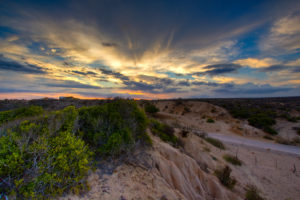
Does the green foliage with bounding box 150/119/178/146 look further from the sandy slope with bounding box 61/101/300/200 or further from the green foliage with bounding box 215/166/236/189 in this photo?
the green foliage with bounding box 215/166/236/189

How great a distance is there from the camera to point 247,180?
859cm

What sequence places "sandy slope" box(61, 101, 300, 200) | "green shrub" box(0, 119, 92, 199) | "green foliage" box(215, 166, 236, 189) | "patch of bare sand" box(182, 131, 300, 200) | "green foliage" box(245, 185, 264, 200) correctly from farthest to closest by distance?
"patch of bare sand" box(182, 131, 300, 200), "green foliage" box(215, 166, 236, 189), "green foliage" box(245, 185, 264, 200), "sandy slope" box(61, 101, 300, 200), "green shrub" box(0, 119, 92, 199)

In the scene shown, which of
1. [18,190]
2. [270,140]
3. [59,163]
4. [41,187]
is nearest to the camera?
[18,190]

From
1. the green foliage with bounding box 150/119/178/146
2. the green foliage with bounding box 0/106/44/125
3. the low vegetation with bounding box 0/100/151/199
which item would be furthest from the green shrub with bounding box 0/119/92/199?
the green foliage with bounding box 150/119/178/146

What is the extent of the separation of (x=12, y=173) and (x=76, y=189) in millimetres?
1244

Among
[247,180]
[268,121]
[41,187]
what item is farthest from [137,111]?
[268,121]

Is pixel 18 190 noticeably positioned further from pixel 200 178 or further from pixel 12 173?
pixel 200 178

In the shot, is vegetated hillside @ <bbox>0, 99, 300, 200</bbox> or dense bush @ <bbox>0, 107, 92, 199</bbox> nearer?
dense bush @ <bbox>0, 107, 92, 199</bbox>

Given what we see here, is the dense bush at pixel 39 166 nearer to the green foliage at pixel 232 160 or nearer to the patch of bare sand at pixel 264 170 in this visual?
the patch of bare sand at pixel 264 170

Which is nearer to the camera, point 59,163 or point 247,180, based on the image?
point 59,163

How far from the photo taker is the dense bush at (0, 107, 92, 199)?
2393 millimetres

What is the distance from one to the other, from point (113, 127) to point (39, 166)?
2.76 metres

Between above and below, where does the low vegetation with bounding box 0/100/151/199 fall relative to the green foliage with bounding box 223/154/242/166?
above

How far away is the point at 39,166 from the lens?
260cm
